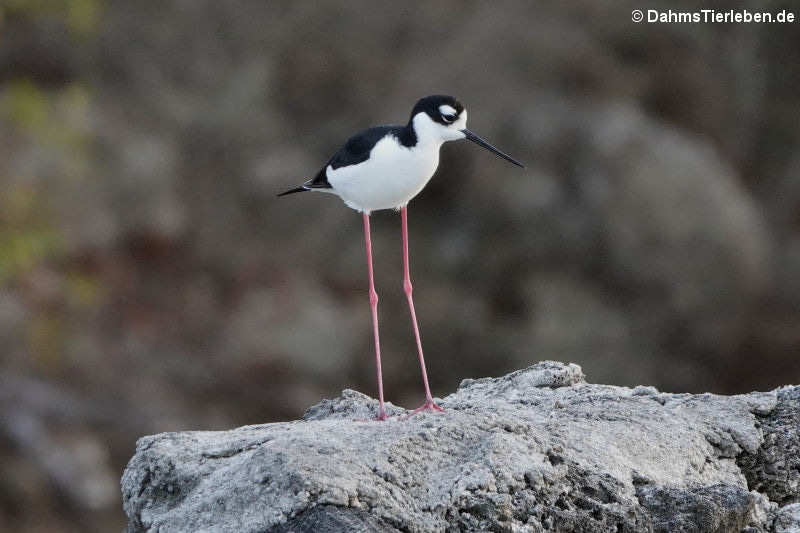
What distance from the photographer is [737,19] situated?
43.3 ft

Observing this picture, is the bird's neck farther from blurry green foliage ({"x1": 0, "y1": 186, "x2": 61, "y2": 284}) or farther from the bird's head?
blurry green foliage ({"x1": 0, "y1": 186, "x2": 61, "y2": 284})

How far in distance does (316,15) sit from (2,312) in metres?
4.64

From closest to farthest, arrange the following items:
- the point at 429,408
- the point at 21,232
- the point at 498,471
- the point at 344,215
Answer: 1. the point at 498,471
2. the point at 429,408
3. the point at 21,232
4. the point at 344,215

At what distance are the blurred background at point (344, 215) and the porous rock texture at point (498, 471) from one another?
8.02 m

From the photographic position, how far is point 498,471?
134 inches

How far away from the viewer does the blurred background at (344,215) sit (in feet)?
40.1

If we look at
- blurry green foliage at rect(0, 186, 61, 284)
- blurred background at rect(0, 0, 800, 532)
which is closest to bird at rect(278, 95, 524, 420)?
blurry green foliage at rect(0, 186, 61, 284)

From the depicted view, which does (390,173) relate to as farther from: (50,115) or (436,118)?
(50,115)

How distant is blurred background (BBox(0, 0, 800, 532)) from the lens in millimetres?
12211

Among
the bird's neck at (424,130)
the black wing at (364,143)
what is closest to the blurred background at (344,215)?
the black wing at (364,143)

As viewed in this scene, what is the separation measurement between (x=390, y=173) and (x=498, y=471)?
1326mm

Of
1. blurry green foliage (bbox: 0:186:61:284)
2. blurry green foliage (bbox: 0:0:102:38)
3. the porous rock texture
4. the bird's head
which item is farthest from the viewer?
blurry green foliage (bbox: 0:0:102:38)

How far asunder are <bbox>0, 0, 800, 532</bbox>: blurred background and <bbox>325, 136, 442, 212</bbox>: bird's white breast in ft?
24.6

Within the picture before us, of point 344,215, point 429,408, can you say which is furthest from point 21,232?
point 429,408
